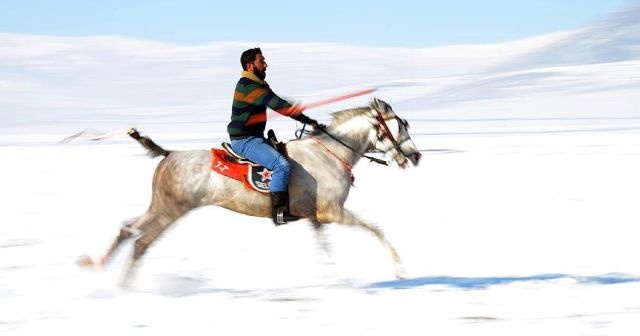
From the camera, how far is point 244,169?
9.16 m

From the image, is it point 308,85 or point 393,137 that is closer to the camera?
point 393,137

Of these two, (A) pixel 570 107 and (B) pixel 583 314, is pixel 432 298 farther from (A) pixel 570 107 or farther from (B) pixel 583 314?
(A) pixel 570 107

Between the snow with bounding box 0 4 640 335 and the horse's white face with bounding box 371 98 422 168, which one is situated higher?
the horse's white face with bounding box 371 98 422 168

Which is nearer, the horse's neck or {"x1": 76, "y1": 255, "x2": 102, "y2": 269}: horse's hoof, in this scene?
{"x1": 76, "y1": 255, "x2": 102, "y2": 269}: horse's hoof

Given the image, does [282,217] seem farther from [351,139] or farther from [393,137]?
[393,137]

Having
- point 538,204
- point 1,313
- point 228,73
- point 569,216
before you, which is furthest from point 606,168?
point 228,73

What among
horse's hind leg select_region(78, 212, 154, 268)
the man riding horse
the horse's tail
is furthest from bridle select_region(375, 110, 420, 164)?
horse's hind leg select_region(78, 212, 154, 268)

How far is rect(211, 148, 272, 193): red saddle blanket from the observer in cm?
913

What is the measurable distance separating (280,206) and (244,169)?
439 mm

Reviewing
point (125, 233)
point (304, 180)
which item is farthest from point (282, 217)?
point (125, 233)

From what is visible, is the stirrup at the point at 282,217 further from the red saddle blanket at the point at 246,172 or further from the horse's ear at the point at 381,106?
the horse's ear at the point at 381,106

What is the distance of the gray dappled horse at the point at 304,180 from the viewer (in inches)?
361

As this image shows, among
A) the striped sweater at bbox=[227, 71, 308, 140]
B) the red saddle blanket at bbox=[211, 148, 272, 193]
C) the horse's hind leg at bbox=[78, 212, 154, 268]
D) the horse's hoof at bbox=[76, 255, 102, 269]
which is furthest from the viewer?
the horse's hind leg at bbox=[78, 212, 154, 268]

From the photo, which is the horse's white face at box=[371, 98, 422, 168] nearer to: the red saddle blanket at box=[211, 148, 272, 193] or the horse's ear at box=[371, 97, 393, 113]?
the horse's ear at box=[371, 97, 393, 113]
